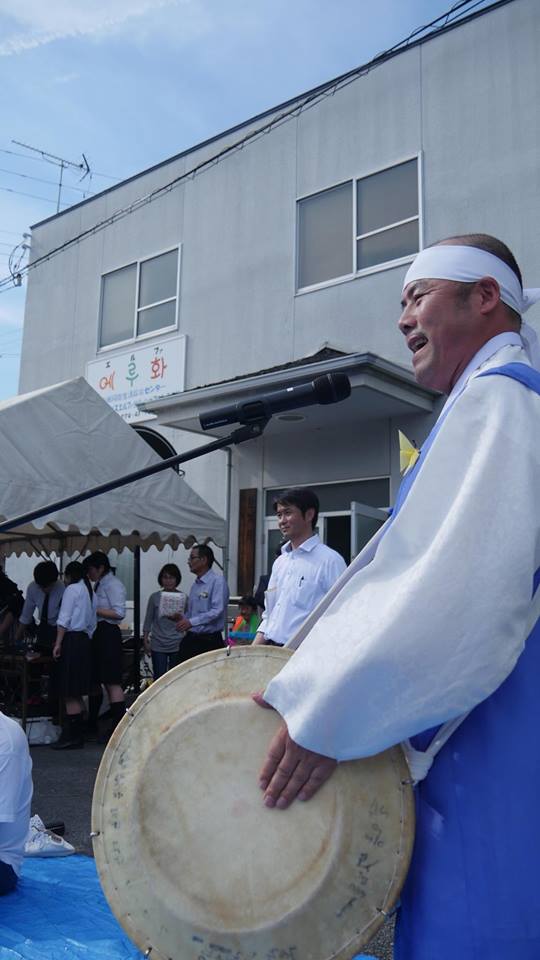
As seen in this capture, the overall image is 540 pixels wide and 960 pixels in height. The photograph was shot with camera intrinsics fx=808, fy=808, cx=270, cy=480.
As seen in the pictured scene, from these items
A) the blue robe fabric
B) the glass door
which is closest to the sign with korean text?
the glass door

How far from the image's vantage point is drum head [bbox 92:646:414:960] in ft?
4.40

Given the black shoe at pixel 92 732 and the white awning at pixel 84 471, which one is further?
the black shoe at pixel 92 732

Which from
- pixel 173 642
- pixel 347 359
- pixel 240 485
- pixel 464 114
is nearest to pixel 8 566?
pixel 240 485

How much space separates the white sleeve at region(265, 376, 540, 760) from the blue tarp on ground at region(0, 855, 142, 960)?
2.51 meters

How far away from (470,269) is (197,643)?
24.0 ft

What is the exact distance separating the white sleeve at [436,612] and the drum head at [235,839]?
16 centimetres

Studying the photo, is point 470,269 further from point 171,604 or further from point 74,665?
point 171,604

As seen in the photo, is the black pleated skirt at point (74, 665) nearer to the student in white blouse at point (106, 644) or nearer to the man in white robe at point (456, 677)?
the student in white blouse at point (106, 644)

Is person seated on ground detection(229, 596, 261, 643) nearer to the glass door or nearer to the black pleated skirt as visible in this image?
the glass door

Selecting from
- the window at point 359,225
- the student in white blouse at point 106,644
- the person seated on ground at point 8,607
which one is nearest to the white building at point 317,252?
the window at point 359,225

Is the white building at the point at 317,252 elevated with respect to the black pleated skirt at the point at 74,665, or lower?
elevated

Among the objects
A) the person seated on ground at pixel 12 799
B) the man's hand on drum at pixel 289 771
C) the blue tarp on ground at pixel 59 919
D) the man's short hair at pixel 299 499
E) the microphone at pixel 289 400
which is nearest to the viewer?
the man's hand on drum at pixel 289 771

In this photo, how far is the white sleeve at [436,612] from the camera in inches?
47.0

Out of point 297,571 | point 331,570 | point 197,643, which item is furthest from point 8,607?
point 331,570
